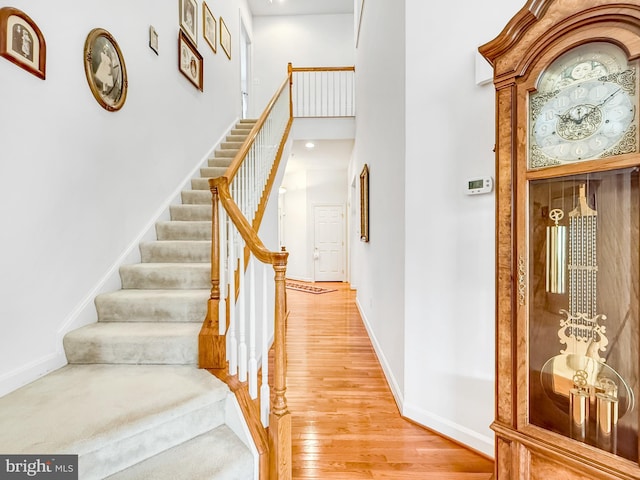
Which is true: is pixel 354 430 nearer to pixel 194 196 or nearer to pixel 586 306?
pixel 586 306

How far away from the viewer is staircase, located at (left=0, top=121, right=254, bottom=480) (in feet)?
4.08

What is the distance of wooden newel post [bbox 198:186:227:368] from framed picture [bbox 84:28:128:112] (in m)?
1.27

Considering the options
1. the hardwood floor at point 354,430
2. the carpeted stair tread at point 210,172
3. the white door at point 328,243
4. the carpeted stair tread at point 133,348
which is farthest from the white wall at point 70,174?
the white door at point 328,243

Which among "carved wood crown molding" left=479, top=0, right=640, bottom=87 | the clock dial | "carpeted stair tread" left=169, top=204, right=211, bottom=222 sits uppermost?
"carved wood crown molding" left=479, top=0, right=640, bottom=87

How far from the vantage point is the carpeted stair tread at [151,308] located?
2.08m

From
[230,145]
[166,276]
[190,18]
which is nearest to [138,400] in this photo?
[166,276]

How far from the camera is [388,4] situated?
2.60m

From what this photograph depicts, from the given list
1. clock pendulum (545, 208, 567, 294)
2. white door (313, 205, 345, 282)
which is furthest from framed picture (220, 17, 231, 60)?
clock pendulum (545, 208, 567, 294)

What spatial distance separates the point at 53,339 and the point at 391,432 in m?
2.10

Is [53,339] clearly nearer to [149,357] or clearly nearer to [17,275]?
[17,275]

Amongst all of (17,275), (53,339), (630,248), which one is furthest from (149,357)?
(630,248)

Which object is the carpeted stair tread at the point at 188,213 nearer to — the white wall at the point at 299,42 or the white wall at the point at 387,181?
the white wall at the point at 387,181

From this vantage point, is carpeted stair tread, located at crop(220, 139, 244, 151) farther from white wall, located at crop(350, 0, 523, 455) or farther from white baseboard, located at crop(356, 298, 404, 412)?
white baseboard, located at crop(356, 298, 404, 412)

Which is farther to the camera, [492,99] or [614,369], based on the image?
[492,99]
